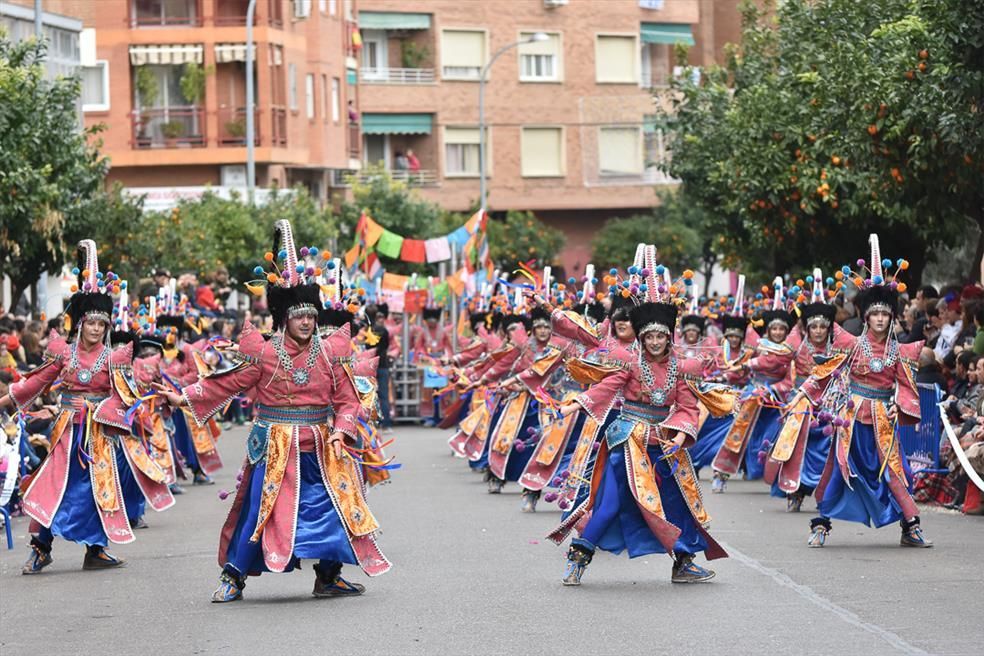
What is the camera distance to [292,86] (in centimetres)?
5619

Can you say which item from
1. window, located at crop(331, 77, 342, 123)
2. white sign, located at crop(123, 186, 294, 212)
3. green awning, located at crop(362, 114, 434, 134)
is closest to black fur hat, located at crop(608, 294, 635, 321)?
white sign, located at crop(123, 186, 294, 212)

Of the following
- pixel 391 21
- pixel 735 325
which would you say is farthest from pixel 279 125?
pixel 735 325

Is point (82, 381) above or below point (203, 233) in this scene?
below

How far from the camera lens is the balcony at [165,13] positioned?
52938 mm

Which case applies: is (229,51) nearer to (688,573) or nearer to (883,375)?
(883,375)

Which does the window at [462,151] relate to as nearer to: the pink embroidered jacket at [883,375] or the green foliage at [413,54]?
the green foliage at [413,54]

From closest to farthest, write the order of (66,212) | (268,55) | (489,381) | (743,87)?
(489,381) < (66,212) < (743,87) < (268,55)

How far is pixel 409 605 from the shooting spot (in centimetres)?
1225

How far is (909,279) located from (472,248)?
7775 millimetres

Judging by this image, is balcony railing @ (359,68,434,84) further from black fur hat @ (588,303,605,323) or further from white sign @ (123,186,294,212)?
black fur hat @ (588,303,605,323)

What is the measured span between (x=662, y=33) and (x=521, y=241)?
11.7m

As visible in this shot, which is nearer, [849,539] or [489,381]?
[849,539]

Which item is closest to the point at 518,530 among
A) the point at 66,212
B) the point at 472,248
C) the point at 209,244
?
the point at 66,212

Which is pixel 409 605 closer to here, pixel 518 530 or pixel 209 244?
pixel 518 530
